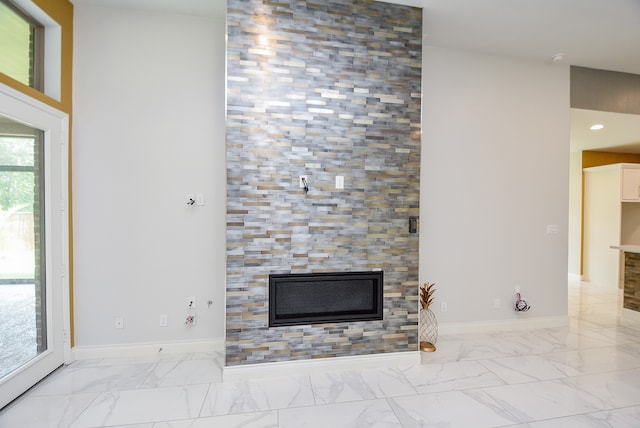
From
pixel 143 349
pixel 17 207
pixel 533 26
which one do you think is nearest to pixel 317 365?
pixel 143 349

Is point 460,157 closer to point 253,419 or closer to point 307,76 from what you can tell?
point 307,76

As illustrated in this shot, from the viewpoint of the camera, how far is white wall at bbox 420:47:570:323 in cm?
322

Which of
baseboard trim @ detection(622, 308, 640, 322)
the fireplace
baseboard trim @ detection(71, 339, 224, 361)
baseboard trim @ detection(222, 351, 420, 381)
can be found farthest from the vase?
baseboard trim @ detection(622, 308, 640, 322)

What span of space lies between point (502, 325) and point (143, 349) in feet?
12.3

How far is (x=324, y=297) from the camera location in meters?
2.49

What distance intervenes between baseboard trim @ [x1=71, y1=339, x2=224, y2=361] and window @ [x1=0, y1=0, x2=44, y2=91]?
7.41ft

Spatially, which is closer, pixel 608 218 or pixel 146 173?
pixel 146 173

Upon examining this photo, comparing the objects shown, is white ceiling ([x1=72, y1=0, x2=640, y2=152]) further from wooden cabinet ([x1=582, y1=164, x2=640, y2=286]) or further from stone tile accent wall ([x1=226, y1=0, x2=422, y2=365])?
wooden cabinet ([x1=582, y1=164, x2=640, y2=286])

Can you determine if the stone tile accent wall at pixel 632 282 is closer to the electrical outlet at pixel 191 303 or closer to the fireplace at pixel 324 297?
the fireplace at pixel 324 297

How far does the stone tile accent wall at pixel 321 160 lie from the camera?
233 cm

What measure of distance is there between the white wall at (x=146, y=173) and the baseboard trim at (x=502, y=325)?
2.44 meters

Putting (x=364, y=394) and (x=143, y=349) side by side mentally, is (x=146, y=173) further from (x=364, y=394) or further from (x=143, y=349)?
(x=364, y=394)

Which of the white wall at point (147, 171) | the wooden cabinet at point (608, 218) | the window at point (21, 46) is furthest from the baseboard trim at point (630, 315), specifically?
the window at point (21, 46)

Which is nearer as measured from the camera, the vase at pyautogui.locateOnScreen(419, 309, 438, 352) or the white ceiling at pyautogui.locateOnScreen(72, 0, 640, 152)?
the white ceiling at pyautogui.locateOnScreen(72, 0, 640, 152)
